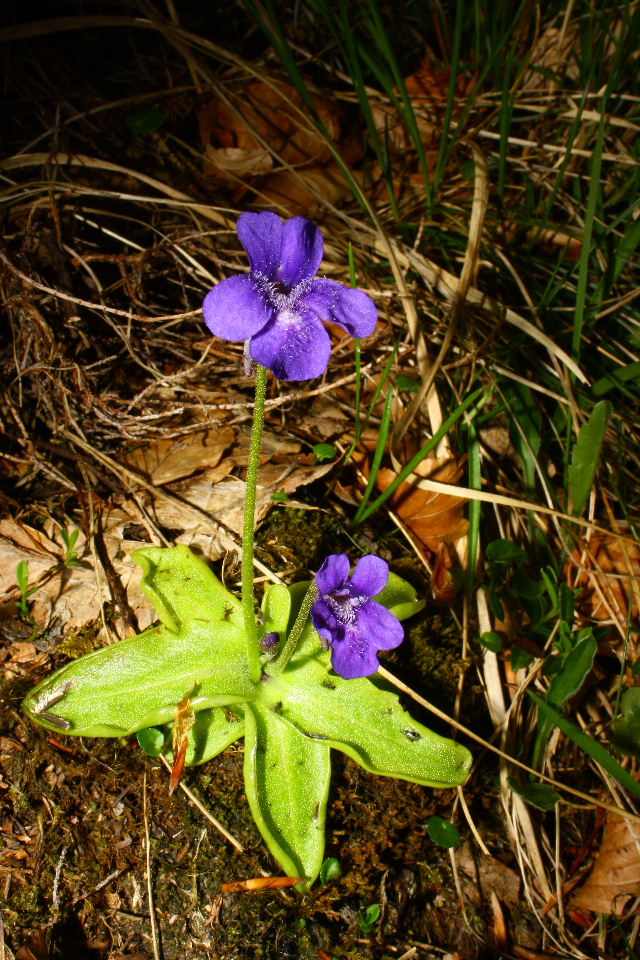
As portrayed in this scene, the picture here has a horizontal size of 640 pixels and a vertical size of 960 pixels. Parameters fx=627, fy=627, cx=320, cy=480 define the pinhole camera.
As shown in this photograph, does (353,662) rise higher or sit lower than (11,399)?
lower

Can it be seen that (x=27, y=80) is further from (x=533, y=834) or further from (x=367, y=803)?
(x=533, y=834)

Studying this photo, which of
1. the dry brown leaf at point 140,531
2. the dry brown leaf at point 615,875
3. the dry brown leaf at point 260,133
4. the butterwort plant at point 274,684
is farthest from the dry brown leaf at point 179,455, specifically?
the dry brown leaf at point 615,875

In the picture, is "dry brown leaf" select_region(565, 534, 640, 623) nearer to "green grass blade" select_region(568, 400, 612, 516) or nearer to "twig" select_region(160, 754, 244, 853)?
"green grass blade" select_region(568, 400, 612, 516)

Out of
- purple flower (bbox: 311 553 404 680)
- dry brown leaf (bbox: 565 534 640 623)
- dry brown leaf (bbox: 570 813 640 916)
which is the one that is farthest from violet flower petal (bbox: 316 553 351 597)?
dry brown leaf (bbox: 570 813 640 916)

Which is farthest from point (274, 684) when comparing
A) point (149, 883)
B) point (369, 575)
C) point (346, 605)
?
point (149, 883)

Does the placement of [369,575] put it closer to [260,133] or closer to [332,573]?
[332,573]

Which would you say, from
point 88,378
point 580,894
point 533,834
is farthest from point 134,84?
point 580,894
